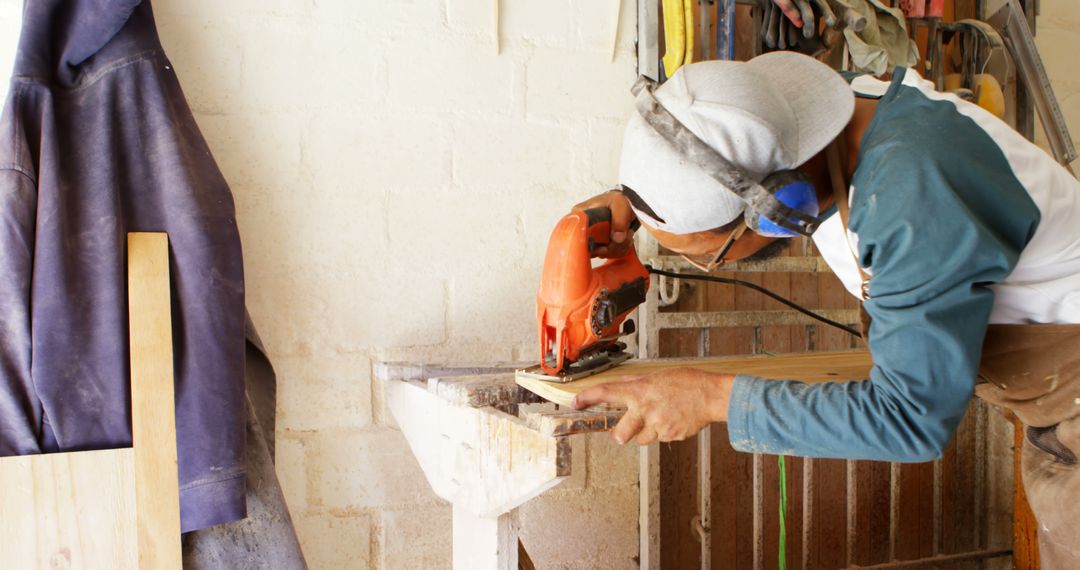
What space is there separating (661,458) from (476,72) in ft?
3.92

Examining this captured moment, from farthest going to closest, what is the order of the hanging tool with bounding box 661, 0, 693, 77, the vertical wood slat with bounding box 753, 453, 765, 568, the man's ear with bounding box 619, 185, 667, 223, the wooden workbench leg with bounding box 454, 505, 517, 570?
1. the vertical wood slat with bounding box 753, 453, 765, 568
2. the hanging tool with bounding box 661, 0, 693, 77
3. the wooden workbench leg with bounding box 454, 505, 517, 570
4. the man's ear with bounding box 619, 185, 667, 223

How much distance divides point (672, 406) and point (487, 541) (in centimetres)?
42

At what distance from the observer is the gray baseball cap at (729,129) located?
1087mm

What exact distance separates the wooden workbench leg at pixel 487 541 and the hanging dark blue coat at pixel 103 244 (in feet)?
1.44

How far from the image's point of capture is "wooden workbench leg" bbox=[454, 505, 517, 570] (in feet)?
4.25

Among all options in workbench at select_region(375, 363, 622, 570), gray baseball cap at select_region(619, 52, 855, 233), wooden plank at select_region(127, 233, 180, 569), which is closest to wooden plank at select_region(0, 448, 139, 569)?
wooden plank at select_region(127, 233, 180, 569)

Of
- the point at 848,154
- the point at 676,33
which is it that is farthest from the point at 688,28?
the point at 848,154

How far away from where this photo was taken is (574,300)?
4.60 ft

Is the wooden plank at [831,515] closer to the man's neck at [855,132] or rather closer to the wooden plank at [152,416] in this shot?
the man's neck at [855,132]

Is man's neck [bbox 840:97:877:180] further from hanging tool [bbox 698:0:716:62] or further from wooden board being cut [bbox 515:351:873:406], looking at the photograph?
hanging tool [bbox 698:0:716:62]

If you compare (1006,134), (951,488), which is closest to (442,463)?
(1006,134)

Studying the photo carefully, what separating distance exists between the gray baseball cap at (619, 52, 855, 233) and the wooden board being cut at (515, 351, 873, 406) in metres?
0.35

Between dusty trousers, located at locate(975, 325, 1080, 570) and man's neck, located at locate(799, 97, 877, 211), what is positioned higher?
man's neck, located at locate(799, 97, 877, 211)

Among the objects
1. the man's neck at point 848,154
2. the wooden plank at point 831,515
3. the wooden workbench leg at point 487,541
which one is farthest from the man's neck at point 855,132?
the wooden plank at point 831,515
